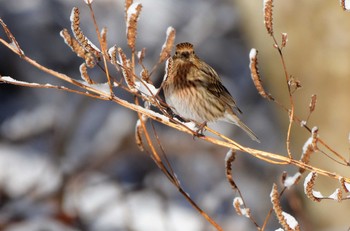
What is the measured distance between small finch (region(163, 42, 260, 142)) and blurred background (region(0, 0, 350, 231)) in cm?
70

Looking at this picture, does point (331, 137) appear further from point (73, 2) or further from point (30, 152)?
point (73, 2)

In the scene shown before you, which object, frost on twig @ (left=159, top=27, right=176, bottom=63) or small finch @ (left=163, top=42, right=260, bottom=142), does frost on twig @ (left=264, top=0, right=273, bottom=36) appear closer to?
frost on twig @ (left=159, top=27, right=176, bottom=63)

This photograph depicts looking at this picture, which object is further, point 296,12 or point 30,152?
point 30,152

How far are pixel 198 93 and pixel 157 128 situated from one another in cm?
210

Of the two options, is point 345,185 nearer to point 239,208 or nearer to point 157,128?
point 239,208

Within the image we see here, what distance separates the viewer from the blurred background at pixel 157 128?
8.36ft

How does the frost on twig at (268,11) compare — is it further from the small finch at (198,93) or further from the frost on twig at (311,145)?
the small finch at (198,93)

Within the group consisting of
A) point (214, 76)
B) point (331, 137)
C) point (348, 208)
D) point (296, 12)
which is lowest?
point (348, 208)

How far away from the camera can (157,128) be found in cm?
385

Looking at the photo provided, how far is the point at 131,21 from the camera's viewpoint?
0.93 m

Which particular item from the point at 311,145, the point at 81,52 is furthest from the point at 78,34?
the point at 311,145

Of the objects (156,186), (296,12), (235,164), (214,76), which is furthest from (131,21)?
(235,164)

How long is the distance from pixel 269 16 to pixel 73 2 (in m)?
3.46

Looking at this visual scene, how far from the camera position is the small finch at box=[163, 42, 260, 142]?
5.52 feet
